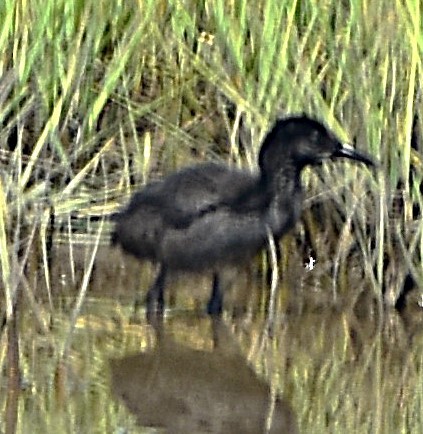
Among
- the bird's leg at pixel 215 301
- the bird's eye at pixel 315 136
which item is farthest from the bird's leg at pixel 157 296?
the bird's eye at pixel 315 136

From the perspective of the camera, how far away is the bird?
6.49m

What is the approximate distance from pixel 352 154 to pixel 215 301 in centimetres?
77

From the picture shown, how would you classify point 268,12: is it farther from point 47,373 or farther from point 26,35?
point 47,373

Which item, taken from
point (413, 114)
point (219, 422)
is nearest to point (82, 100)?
point (413, 114)

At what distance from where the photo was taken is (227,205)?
21.4 ft

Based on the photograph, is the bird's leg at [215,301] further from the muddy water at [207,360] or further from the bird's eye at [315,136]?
the bird's eye at [315,136]

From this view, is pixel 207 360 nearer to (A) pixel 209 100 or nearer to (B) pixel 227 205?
(B) pixel 227 205

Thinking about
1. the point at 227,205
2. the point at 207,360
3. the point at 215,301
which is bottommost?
the point at 207,360

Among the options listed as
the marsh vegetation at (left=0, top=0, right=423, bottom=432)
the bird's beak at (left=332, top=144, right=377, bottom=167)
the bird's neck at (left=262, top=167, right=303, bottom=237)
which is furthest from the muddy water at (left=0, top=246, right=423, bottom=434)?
the bird's beak at (left=332, top=144, right=377, bottom=167)

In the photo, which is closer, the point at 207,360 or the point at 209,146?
the point at 207,360

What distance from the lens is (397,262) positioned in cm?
675

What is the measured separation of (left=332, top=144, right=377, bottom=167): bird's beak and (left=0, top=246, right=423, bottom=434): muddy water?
0.60m

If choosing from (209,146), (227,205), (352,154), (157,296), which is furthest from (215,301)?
(352,154)

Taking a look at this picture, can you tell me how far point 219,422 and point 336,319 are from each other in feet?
5.03
